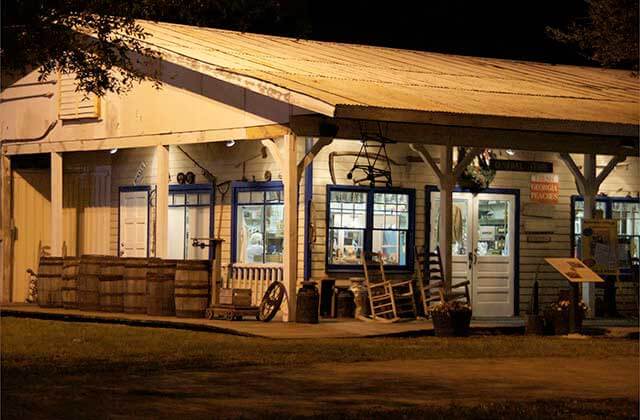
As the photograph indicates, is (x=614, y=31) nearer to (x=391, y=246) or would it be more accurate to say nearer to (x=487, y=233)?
(x=487, y=233)

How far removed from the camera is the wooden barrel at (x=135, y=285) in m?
20.8

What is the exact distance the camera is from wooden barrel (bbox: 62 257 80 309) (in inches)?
865

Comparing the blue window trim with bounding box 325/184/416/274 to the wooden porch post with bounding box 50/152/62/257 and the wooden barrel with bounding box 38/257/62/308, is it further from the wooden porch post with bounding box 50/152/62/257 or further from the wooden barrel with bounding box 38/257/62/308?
the wooden porch post with bounding box 50/152/62/257

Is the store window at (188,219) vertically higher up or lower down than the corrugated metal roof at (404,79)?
lower down

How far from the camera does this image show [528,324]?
1919 centimetres

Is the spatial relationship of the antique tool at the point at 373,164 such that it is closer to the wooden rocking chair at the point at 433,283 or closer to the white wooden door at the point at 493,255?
the wooden rocking chair at the point at 433,283

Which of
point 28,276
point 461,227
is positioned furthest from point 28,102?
point 461,227

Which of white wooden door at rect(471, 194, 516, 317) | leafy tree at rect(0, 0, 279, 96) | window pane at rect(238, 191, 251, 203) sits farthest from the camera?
white wooden door at rect(471, 194, 516, 317)

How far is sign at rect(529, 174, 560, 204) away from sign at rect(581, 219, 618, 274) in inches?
58.1

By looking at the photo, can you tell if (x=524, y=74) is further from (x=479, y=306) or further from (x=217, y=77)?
(x=217, y=77)

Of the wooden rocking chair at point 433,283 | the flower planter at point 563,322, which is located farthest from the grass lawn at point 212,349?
the wooden rocking chair at point 433,283

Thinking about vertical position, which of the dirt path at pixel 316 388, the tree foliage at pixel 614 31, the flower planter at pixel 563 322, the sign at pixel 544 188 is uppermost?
the tree foliage at pixel 614 31

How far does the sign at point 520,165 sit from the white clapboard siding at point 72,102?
21.4ft

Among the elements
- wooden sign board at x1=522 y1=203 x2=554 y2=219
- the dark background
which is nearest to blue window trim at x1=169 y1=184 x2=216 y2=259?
wooden sign board at x1=522 y1=203 x2=554 y2=219
